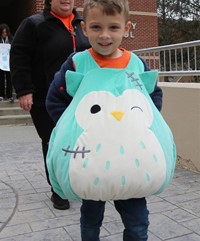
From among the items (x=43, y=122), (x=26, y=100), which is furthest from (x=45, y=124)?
(x=26, y=100)

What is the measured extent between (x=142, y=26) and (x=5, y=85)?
26.6 ft

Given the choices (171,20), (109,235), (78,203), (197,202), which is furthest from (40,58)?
(171,20)

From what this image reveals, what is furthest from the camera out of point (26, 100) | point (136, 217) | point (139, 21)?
point (139, 21)

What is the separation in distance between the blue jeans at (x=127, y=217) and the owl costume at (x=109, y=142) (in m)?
0.25

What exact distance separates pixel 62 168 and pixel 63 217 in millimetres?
1472

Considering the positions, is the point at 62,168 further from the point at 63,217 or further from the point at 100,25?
the point at 63,217

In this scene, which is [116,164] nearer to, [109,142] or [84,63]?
[109,142]

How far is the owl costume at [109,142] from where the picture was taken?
1731mm

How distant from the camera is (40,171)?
185 inches

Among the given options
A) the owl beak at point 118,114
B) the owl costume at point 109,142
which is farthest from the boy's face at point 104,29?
the owl beak at point 118,114

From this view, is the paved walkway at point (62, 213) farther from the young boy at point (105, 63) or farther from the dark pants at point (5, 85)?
the dark pants at point (5, 85)

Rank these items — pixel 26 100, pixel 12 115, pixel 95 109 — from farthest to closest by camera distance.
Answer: pixel 12 115, pixel 26 100, pixel 95 109

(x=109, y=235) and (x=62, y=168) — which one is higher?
(x=62, y=168)

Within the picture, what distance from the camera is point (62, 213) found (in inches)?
129
